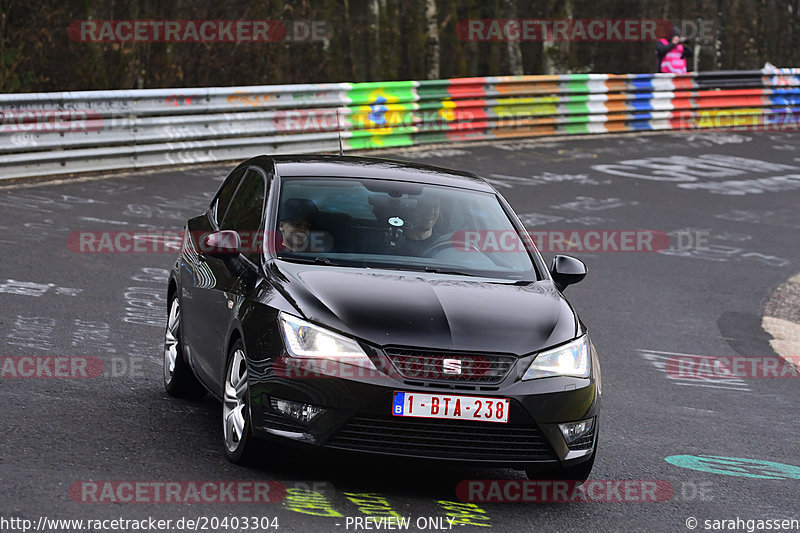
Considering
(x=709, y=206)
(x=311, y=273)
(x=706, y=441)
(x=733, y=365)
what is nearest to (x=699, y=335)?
(x=733, y=365)

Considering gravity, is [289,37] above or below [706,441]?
above

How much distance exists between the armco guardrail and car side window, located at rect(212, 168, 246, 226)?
892 centimetres

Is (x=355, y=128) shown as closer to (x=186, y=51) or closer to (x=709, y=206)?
(x=709, y=206)

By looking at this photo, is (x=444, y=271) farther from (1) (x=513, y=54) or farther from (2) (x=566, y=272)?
(1) (x=513, y=54)

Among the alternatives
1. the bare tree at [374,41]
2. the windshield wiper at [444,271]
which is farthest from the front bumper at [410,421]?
the bare tree at [374,41]

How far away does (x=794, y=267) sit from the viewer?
15.7 m

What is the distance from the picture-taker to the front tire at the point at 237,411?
6.18 meters

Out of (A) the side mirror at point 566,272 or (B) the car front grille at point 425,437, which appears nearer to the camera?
(B) the car front grille at point 425,437

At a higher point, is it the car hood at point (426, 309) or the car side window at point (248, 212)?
the car side window at point (248, 212)

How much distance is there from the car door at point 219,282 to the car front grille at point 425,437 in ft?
3.49

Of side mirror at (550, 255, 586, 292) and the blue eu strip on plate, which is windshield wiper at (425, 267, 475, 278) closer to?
side mirror at (550, 255, 586, 292)

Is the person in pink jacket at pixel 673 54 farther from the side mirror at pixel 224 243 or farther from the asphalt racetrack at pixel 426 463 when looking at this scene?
the side mirror at pixel 224 243

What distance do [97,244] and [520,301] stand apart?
7.73 metres

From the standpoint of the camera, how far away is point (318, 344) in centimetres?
595
